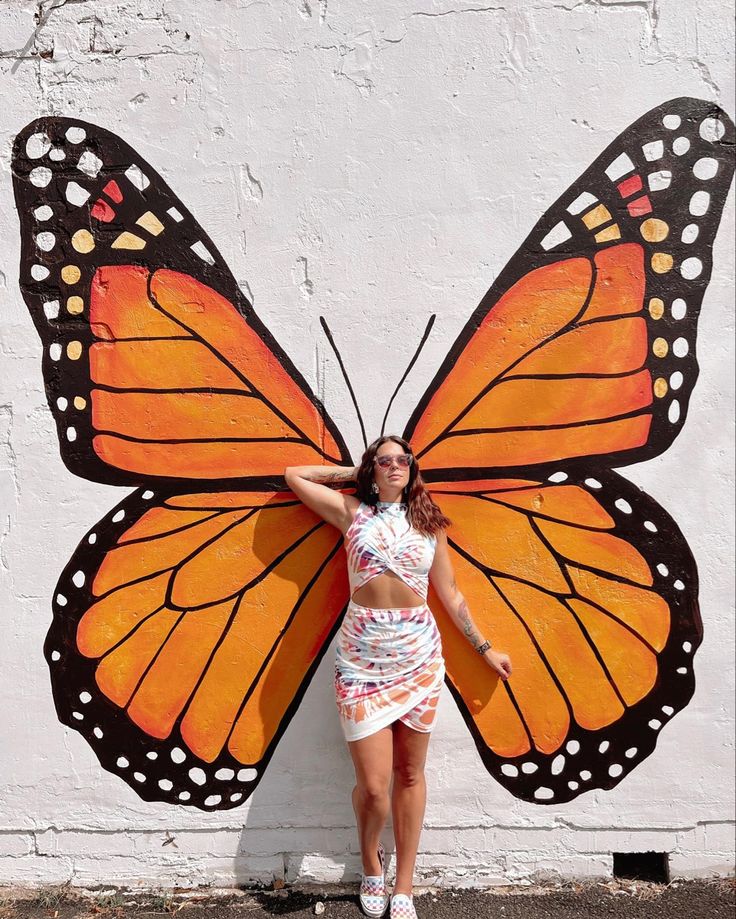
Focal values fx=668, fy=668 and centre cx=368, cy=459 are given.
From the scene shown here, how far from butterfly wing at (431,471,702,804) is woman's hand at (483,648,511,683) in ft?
0.24

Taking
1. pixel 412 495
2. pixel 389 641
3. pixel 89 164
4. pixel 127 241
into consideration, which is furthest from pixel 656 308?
pixel 89 164

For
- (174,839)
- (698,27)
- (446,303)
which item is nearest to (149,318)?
(446,303)

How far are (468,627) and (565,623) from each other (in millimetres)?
419

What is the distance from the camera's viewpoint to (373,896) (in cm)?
256

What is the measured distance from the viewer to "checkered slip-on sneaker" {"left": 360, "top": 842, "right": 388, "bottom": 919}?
2541 mm

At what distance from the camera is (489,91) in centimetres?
271

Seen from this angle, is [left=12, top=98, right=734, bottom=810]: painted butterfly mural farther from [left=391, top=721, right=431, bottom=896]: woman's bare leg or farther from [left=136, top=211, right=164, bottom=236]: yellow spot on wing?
[left=391, top=721, right=431, bottom=896]: woman's bare leg

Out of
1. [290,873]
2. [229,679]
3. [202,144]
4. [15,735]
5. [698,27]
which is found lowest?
[290,873]

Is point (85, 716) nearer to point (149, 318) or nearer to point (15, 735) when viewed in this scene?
point (15, 735)

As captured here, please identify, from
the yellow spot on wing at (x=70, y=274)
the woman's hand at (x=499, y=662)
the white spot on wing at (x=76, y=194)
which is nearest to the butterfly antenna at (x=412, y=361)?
the woman's hand at (x=499, y=662)

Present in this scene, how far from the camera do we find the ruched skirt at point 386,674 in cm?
242

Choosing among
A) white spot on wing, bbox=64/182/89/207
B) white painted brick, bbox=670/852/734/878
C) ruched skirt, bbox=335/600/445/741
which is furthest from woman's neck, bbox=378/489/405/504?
white painted brick, bbox=670/852/734/878

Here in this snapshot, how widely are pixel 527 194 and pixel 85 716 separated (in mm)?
2803

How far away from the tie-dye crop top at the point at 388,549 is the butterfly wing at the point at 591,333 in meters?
0.33
